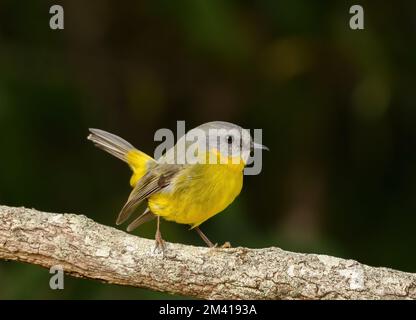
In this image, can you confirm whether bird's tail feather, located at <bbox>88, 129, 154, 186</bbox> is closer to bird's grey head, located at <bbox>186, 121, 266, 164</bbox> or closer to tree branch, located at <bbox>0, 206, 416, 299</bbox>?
bird's grey head, located at <bbox>186, 121, 266, 164</bbox>

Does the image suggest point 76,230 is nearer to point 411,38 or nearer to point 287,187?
point 287,187

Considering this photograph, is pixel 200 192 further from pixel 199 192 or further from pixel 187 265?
pixel 187 265

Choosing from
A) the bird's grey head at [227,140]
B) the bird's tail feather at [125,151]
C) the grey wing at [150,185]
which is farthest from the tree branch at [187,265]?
the bird's tail feather at [125,151]

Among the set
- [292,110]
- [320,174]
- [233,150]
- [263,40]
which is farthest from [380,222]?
[233,150]

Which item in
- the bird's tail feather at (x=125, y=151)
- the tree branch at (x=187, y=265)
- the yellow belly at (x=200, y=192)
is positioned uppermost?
the bird's tail feather at (x=125, y=151)

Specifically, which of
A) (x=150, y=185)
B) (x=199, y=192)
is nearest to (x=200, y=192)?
(x=199, y=192)

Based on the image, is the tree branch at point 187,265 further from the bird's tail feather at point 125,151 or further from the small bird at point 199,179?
the bird's tail feather at point 125,151
